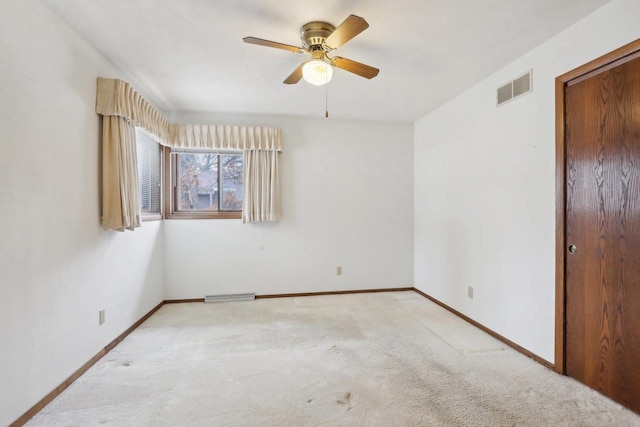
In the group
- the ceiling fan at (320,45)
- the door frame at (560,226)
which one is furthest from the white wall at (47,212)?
the door frame at (560,226)

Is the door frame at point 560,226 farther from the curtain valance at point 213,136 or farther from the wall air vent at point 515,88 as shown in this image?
the curtain valance at point 213,136

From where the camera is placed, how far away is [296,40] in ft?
7.29

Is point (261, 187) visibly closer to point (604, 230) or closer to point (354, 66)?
point (354, 66)

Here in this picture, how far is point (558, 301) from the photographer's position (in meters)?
2.15

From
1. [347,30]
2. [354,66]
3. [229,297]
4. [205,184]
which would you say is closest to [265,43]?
[347,30]

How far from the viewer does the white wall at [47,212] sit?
5.13 ft

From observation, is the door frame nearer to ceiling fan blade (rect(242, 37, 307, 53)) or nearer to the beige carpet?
the beige carpet

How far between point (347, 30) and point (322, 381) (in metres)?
2.27

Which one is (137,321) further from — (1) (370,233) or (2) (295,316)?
(1) (370,233)

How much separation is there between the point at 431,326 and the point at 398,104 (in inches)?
100

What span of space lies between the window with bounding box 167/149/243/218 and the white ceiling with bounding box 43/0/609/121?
0.80 m

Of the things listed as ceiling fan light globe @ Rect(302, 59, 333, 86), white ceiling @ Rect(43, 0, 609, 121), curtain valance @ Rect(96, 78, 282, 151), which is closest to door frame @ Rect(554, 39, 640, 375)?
white ceiling @ Rect(43, 0, 609, 121)

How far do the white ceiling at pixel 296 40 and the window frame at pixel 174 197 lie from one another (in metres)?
0.70

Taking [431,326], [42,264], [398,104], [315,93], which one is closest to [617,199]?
[431,326]
